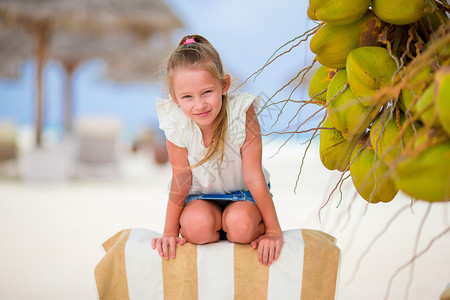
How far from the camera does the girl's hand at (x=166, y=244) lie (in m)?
1.16

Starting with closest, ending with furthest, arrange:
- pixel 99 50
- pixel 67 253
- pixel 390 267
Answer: pixel 390 267 → pixel 67 253 → pixel 99 50

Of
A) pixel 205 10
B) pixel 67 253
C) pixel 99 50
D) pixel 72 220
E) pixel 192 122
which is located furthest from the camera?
pixel 205 10

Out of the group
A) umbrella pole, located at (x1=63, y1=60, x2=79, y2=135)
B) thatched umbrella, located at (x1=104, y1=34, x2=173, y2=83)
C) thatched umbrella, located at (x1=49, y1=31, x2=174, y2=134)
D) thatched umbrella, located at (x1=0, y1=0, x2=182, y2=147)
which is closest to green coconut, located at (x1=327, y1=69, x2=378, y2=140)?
thatched umbrella, located at (x1=104, y1=34, x2=173, y2=83)

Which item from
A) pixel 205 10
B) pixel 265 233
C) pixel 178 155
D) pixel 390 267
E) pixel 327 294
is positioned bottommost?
pixel 390 267

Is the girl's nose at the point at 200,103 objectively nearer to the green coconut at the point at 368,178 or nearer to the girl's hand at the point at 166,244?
the girl's hand at the point at 166,244

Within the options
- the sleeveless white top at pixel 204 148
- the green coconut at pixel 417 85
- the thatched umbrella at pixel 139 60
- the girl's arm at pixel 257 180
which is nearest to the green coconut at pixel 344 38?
the green coconut at pixel 417 85

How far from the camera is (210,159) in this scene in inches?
52.3

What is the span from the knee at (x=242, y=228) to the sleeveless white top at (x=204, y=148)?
20 centimetres

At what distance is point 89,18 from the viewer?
620 centimetres

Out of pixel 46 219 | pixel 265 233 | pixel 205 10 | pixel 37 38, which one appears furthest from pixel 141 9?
pixel 205 10

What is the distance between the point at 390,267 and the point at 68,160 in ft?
16.6

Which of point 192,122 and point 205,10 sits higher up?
point 205,10

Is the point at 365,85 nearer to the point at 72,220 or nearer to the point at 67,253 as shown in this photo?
the point at 67,253

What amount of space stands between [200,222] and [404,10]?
762 millimetres
